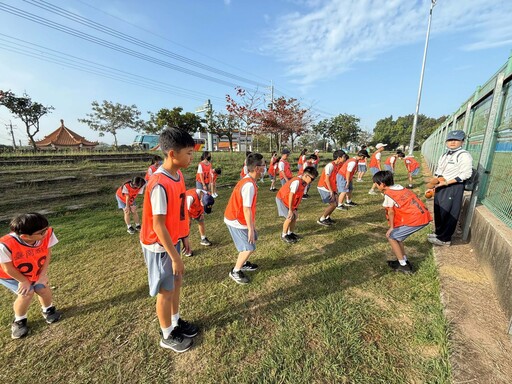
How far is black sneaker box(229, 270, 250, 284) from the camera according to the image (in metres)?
3.07

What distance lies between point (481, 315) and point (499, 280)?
49 centimetres

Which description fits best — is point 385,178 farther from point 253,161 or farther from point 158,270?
point 158,270

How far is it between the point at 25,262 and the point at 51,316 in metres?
0.68

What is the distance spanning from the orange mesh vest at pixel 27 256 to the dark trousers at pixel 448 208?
5.14 meters

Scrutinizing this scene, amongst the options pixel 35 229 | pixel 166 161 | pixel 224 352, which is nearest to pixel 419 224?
pixel 224 352

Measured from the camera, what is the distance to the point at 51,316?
2.44 meters

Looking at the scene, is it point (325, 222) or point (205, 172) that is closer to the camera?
point (325, 222)

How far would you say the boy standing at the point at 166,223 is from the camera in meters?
1.70

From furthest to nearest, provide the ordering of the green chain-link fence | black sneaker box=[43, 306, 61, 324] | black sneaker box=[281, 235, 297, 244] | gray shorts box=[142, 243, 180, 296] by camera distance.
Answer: black sneaker box=[281, 235, 297, 244] → the green chain-link fence → black sneaker box=[43, 306, 61, 324] → gray shorts box=[142, 243, 180, 296]

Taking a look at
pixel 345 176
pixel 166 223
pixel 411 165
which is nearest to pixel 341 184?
pixel 345 176

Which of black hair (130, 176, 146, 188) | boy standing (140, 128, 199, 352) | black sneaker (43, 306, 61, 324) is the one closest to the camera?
boy standing (140, 128, 199, 352)

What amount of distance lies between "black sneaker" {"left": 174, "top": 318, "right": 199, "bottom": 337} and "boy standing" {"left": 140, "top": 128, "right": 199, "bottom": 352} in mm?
95

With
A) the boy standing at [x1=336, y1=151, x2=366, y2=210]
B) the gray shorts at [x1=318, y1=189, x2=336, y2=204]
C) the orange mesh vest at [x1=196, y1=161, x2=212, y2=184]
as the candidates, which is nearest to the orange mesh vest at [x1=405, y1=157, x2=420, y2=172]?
the boy standing at [x1=336, y1=151, x2=366, y2=210]

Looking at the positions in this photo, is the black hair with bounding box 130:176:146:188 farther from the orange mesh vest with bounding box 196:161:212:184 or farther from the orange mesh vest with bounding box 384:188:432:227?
the orange mesh vest with bounding box 384:188:432:227
